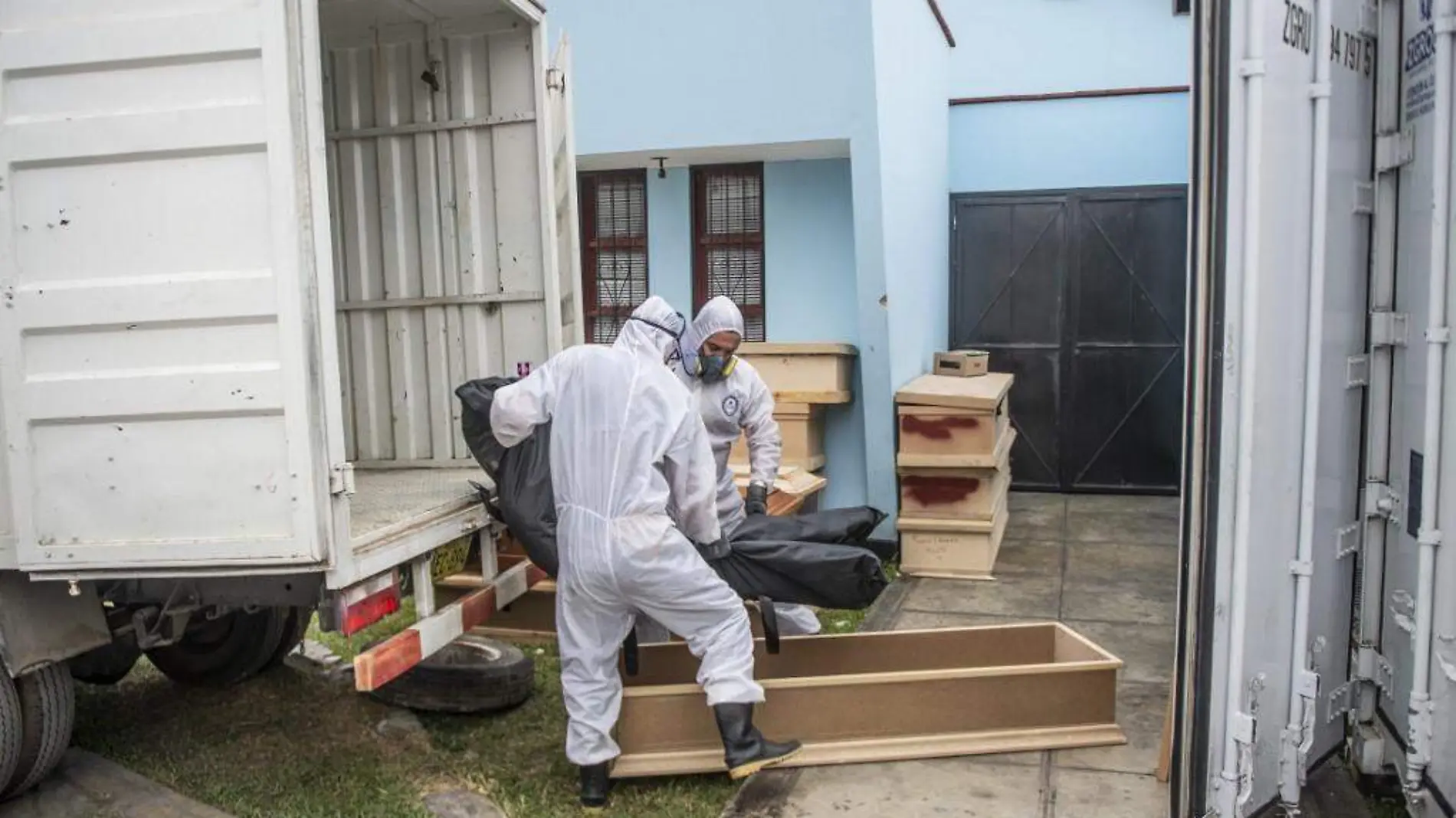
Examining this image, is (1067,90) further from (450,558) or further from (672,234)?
(450,558)

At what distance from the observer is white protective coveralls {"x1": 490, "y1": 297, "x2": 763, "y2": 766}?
4.27 m

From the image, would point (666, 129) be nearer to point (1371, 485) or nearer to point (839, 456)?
point (839, 456)

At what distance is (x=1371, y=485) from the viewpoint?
3.81 m

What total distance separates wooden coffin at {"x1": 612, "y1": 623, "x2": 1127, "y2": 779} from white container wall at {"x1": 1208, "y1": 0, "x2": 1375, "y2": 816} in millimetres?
1144

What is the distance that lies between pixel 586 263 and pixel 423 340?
12.1 feet

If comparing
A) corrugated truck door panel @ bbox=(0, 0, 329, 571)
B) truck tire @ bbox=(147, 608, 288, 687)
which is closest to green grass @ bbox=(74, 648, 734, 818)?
truck tire @ bbox=(147, 608, 288, 687)

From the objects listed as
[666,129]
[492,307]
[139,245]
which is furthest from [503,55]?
[666,129]

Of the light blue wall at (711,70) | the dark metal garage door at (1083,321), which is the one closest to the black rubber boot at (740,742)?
the light blue wall at (711,70)

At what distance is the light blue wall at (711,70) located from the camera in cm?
761

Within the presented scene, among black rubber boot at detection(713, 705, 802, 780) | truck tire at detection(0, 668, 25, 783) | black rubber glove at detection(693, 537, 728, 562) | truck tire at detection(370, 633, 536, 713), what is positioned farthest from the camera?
truck tire at detection(370, 633, 536, 713)

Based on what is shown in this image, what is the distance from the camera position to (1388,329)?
3.73 meters

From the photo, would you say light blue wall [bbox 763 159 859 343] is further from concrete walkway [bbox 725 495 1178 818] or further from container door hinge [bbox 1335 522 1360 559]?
container door hinge [bbox 1335 522 1360 559]

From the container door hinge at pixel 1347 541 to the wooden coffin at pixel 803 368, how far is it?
14.6 feet

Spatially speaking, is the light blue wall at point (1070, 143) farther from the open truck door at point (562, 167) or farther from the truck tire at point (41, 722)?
the truck tire at point (41, 722)
